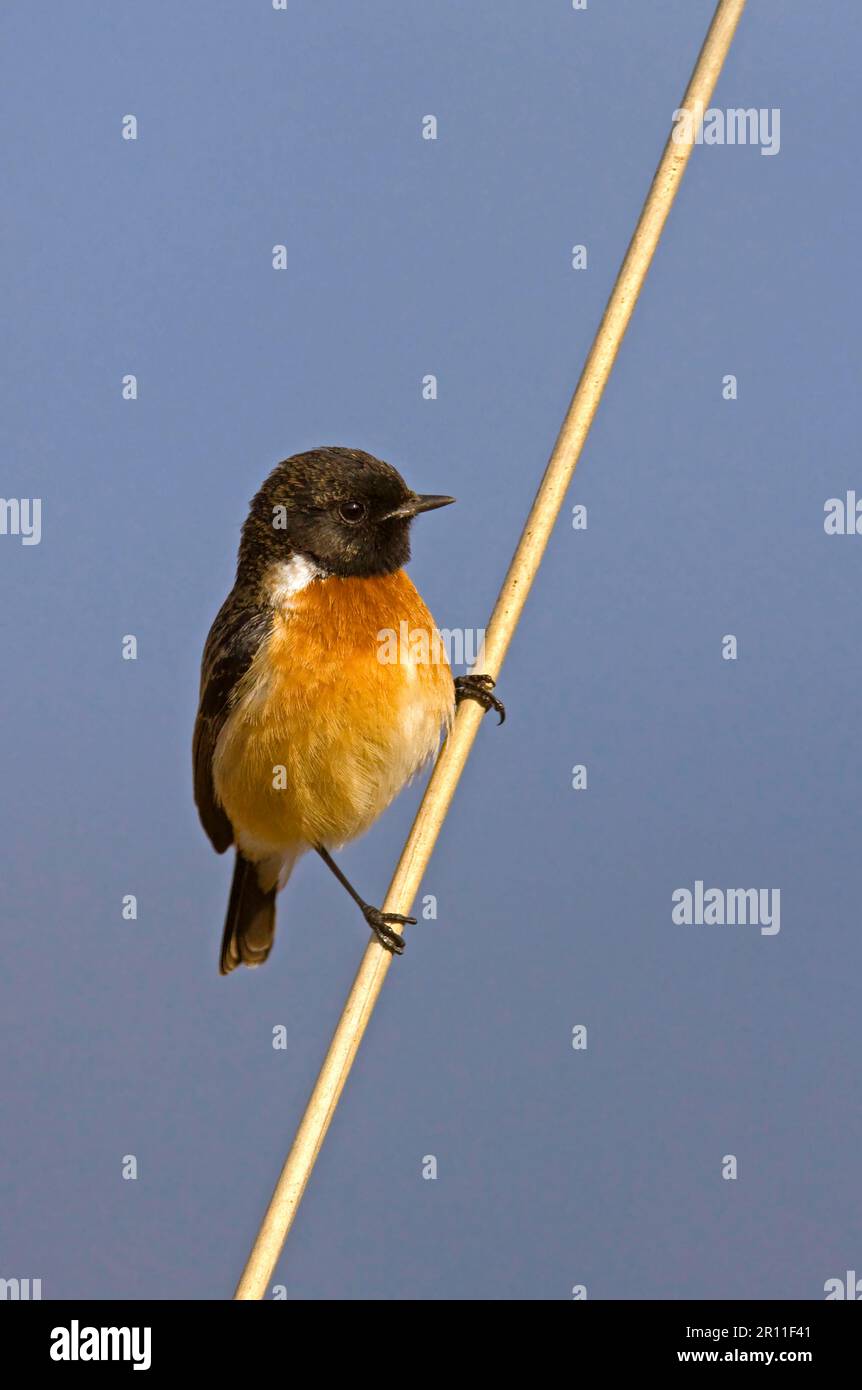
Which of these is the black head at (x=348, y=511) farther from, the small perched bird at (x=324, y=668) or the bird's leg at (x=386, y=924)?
the bird's leg at (x=386, y=924)

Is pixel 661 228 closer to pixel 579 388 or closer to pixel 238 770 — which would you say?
pixel 579 388

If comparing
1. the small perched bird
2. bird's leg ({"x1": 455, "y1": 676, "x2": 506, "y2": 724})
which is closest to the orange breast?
the small perched bird

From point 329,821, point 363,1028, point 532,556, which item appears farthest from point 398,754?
point 363,1028

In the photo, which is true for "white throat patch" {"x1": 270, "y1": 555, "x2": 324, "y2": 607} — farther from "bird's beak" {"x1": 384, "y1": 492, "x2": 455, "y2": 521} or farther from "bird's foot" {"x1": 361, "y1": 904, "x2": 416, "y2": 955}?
"bird's foot" {"x1": 361, "y1": 904, "x2": 416, "y2": 955}

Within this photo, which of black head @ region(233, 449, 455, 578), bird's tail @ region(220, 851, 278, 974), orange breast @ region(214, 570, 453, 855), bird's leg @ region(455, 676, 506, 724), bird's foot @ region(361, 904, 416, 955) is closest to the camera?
bird's foot @ region(361, 904, 416, 955)

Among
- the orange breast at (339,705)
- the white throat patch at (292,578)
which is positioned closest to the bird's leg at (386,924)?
the orange breast at (339,705)

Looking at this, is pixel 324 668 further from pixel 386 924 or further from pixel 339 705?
pixel 386 924
